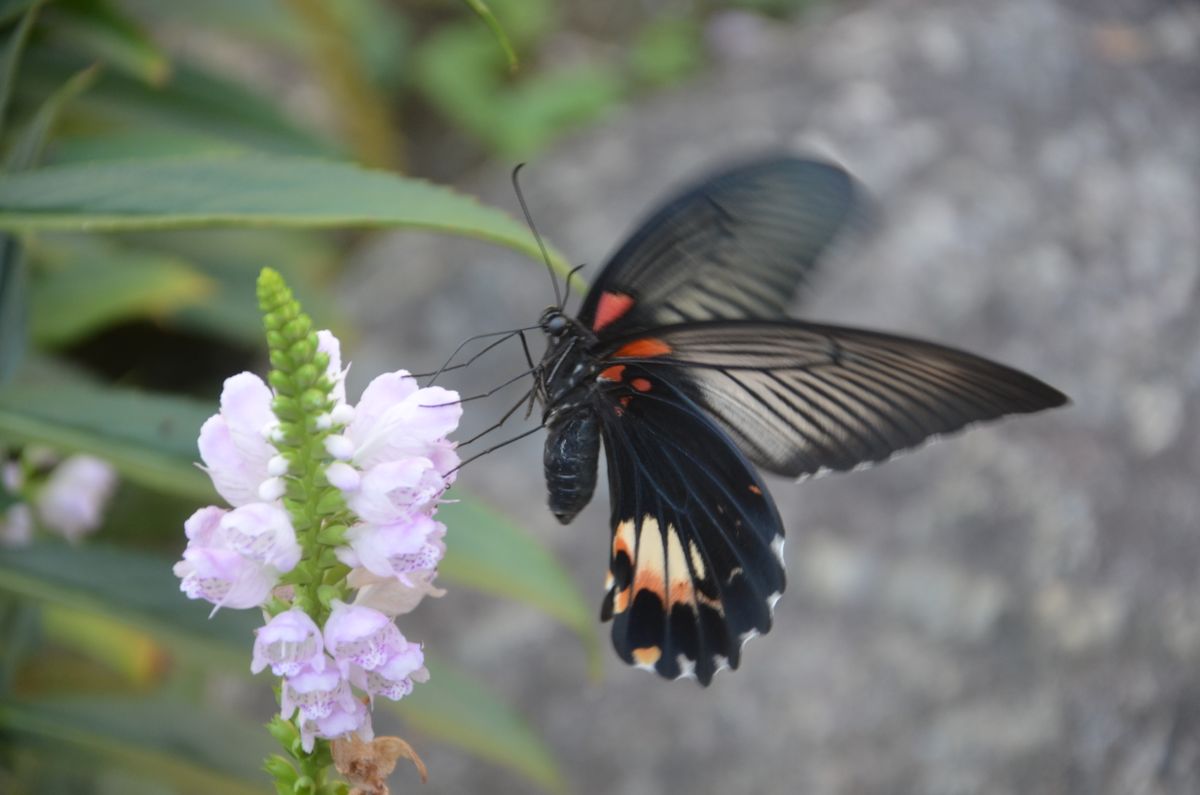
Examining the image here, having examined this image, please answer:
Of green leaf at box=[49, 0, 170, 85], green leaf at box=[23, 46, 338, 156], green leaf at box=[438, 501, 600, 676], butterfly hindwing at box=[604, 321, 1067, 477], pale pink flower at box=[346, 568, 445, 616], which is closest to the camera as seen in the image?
pale pink flower at box=[346, 568, 445, 616]

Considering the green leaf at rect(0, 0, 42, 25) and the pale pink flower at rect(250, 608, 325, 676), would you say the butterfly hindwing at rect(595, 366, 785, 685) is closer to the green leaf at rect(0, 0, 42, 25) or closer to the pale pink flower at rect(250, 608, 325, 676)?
the pale pink flower at rect(250, 608, 325, 676)

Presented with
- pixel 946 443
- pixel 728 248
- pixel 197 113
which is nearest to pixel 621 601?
pixel 728 248

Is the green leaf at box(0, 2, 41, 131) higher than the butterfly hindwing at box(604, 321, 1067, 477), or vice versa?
the green leaf at box(0, 2, 41, 131)

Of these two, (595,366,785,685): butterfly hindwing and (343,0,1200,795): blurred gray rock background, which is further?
(343,0,1200,795): blurred gray rock background

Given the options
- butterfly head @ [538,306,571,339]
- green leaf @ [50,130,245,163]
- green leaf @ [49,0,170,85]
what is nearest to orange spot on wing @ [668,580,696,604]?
butterfly head @ [538,306,571,339]

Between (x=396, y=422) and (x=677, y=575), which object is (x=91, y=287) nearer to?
(x=677, y=575)

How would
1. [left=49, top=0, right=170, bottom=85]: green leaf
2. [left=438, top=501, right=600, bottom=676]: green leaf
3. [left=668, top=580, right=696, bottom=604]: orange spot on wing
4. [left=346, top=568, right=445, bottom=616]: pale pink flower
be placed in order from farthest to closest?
[left=49, top=0, right=170, bottom=85]: green leaf
[left=438, top=501, right=600, bottom=676]: green leaf
[left=668, top=580, right=696, bottom=604]: orange spot on wing
[left=346, top=568, right=445, bottom=616]: pale pink flower

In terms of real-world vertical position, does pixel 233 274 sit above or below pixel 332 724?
Answer: above

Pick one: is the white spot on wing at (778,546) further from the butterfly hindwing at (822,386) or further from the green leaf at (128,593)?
the green leaf at (128,593)
